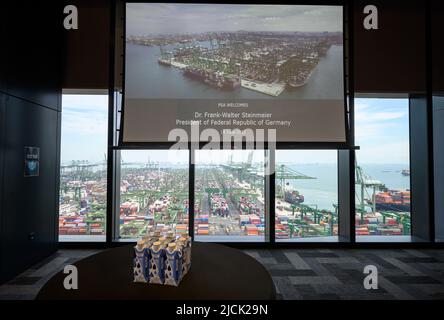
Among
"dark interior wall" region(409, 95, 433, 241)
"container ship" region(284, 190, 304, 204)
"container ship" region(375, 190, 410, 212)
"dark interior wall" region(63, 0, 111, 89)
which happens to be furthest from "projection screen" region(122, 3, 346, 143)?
"dark interior wall" region(409, 95, 433, 241)

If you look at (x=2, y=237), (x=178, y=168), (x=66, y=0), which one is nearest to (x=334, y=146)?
(x=178, y=168)

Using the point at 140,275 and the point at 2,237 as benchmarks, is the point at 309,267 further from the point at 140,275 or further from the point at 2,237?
the point at 2,237

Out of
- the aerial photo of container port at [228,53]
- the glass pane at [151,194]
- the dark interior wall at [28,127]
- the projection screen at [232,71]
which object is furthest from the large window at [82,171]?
the aerial photo of container port at [228,53]

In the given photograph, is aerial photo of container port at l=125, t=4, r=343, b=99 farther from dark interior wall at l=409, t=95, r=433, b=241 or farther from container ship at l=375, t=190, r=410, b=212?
container ship at l=375, t=190, r=410, b=212

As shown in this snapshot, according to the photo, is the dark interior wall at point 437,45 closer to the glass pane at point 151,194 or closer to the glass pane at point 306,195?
the glass pane at point 306,195

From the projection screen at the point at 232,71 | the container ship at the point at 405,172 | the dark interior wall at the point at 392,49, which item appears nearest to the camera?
the projection screen at the point at 232,71

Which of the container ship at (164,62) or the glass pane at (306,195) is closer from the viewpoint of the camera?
the container ship at (164,62)

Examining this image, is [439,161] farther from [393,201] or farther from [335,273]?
[335,273]
